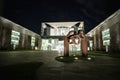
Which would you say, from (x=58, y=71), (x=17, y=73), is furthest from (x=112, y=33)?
(x=17, y=73)

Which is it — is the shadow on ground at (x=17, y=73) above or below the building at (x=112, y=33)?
below

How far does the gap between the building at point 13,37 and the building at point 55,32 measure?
608 centimetres

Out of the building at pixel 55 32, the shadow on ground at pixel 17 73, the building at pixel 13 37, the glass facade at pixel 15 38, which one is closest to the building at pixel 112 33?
the shadow on ground at pixel 17 73

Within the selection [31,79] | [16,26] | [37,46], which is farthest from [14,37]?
[31,79]

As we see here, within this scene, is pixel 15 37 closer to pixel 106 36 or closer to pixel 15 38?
pixel 15 38

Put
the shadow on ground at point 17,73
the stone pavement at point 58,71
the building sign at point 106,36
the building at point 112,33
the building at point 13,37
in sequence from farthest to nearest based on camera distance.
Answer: the building at point 13,37
the building sign at point 106,36
the building at point 112,33
the stone pavement at point 58,71
the shadow on ground at point 17,73

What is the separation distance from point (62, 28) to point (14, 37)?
1066 inches

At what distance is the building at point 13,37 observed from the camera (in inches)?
1249

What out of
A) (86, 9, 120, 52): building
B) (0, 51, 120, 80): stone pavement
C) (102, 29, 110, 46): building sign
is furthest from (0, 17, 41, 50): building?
(102, 29, 110, 46): building sign

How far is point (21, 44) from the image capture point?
4344 cm

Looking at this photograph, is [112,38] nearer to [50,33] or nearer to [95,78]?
[95,78]

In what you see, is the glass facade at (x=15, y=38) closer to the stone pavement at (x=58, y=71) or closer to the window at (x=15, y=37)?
the window at (x=15, y=37)

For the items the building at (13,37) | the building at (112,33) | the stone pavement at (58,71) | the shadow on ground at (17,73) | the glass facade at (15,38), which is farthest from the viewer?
the glass facade at (15,38)

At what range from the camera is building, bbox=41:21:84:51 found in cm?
5506
